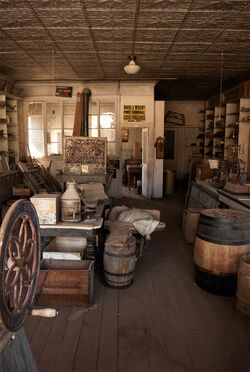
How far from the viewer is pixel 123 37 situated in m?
5.48

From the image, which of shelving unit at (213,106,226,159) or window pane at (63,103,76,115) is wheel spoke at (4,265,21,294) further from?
shelving unit at (213,106,226,159)

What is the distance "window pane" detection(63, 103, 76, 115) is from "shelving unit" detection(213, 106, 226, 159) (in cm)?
445

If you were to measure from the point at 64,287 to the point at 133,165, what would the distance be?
917 cm

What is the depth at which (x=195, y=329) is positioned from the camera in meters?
2.89

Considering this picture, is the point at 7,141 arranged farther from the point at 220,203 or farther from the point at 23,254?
the point at 23,254

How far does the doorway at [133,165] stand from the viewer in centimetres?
1057

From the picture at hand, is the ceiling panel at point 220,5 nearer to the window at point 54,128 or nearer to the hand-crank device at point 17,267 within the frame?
the hand-crank device at point 17,267

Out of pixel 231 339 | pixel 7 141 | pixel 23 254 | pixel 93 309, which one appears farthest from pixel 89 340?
pixel 7 141

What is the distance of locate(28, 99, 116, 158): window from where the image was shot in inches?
377

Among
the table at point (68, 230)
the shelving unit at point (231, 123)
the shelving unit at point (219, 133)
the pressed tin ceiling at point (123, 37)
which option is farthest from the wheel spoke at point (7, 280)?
the shelving unit at point (219, 133)

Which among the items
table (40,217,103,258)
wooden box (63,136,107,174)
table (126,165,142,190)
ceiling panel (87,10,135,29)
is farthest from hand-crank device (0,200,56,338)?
table (126,165,142,190)

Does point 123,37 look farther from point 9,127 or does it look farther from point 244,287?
point 9,127

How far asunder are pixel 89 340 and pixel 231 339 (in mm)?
1212

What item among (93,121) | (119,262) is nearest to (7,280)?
(119,262)
